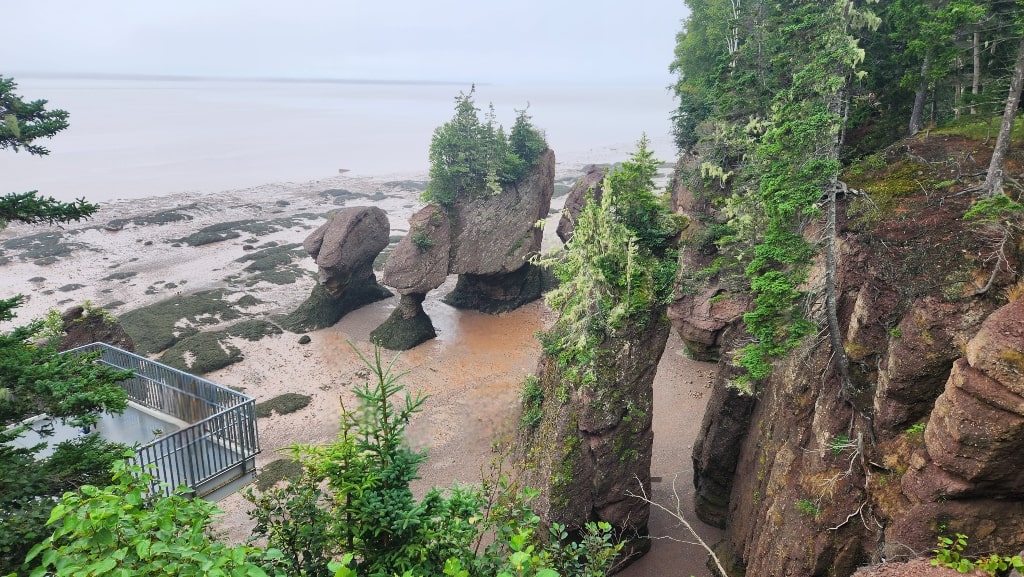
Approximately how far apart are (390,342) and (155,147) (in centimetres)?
9176

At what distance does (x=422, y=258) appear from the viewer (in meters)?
33.1

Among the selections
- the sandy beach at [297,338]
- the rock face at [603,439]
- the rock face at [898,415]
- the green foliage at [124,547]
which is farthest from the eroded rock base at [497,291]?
the green foliage at [124,547]

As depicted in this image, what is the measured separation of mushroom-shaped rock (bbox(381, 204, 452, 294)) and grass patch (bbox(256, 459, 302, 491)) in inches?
500

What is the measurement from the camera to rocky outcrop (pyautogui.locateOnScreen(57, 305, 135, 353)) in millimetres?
22953

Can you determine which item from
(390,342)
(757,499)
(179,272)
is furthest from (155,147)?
(757,499)

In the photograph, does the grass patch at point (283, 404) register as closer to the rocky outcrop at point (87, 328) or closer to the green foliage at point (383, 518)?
the rocky outcrop at point (87, 328)

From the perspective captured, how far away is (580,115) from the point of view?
178 metres

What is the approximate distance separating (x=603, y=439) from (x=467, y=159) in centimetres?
2358

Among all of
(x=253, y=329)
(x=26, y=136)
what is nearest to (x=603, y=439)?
(x=26, y=136)

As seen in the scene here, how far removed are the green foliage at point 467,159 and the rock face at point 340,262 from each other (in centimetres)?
413

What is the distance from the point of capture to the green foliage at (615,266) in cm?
1551

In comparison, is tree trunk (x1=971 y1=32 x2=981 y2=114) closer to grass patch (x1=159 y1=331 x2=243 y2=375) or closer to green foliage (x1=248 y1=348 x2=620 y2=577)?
green foliage (x1=248 y1=348 x2=620 y2=577)

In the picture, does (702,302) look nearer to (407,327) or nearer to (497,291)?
(497,291)

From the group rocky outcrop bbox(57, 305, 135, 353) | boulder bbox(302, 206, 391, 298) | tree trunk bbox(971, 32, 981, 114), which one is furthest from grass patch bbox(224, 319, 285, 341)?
tree trunk bbox(971, 32, 981, 114)
